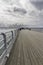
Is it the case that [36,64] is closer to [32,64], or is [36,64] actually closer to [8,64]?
[32,64]

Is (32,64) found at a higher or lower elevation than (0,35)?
lower

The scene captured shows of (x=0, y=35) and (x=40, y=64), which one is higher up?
(x=0, y=35)

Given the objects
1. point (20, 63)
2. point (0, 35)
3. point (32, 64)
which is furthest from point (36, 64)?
point (0, 35)

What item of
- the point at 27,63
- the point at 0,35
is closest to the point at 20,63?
the point at 27,63

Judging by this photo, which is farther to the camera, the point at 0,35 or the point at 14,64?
the point at 0,35

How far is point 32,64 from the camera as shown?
6188mm

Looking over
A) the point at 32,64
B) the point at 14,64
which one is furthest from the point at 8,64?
the point at 32,64

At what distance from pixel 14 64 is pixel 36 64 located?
2.21 feet

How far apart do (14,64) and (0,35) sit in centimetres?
109

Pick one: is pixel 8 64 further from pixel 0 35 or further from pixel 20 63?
pixel 0 35

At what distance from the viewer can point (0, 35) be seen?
21.9ft

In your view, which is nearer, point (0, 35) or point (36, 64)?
point (36, 64)

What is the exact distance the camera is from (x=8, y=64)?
6.42 metres

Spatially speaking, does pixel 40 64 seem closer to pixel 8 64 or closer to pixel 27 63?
pixel 27 63
